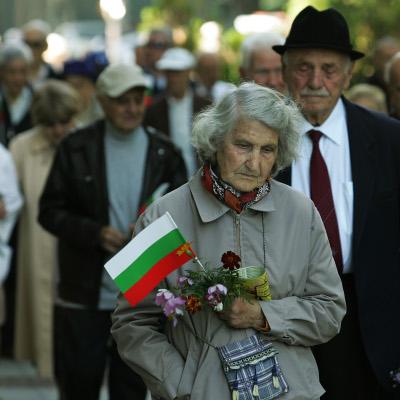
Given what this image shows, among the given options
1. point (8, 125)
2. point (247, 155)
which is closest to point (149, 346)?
point (247, 155)

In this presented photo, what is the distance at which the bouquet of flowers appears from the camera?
14.0ft

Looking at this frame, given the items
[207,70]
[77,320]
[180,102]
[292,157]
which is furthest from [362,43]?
[292,157]

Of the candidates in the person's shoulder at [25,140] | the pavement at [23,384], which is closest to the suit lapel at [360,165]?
the pavement at [23,384]

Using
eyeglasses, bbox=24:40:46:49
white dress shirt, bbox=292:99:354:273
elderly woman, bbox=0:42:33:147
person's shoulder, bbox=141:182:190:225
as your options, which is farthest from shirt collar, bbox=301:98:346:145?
eyeglasses, bbox=24:40:46:49

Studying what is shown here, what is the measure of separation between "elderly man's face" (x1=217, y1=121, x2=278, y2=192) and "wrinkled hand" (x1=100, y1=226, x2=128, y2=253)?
232 centimetres

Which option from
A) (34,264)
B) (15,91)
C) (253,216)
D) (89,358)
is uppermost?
(253,216)

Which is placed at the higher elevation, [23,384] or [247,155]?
[247,155]

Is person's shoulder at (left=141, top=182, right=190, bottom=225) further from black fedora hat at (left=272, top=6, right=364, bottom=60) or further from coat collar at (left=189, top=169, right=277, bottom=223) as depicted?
black fedora hat at (left=272, top=6, right=364, bottom=60)

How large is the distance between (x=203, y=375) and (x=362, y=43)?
19.4 meters

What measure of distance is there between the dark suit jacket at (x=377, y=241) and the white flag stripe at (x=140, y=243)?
122 centimetres

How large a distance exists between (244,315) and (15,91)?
283 inches

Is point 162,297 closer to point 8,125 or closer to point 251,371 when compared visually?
point 251,371

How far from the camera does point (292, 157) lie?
481 cm

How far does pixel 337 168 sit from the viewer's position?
5.61 meters
